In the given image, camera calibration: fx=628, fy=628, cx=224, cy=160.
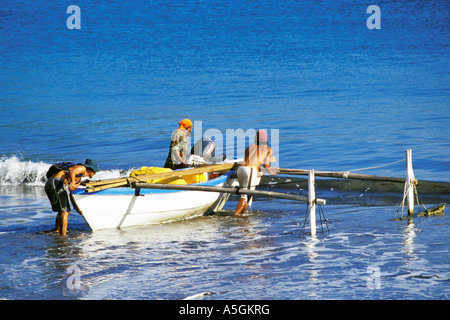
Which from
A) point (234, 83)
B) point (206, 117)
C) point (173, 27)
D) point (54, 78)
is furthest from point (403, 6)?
point (206, 117)

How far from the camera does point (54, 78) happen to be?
2063 inches

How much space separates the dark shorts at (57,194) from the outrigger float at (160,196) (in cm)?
29

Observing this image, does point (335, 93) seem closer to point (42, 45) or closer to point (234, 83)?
point (234, 83)

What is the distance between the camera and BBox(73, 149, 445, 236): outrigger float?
1008 cm

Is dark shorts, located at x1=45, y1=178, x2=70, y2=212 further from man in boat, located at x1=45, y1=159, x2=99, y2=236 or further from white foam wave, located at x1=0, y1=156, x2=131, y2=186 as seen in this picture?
white foam wave, located at x1=0, y1=156, x2=131, y2=186

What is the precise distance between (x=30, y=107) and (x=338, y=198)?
104 ft

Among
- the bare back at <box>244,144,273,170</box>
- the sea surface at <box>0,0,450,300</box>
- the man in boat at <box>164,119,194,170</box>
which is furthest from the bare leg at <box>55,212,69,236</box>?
the bare back at <box>244,144,273,170</box>

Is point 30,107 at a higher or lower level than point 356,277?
higher

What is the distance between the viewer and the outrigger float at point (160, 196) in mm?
10078

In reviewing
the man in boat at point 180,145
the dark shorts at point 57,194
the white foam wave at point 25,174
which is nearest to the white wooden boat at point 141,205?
the dark shorts at point 57,194

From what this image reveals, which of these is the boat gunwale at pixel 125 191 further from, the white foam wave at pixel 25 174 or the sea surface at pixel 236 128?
the white foam wave at pixel 25 174

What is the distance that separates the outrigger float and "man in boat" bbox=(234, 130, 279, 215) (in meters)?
0.38

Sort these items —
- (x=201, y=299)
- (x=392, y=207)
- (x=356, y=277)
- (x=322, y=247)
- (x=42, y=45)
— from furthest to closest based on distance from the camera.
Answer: (x=42, y=45), (x=392, y=207), (x=322, y=247), (x=356, y=277), (x=201, y=299)

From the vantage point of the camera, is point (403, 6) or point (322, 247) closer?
point (322, 247)
